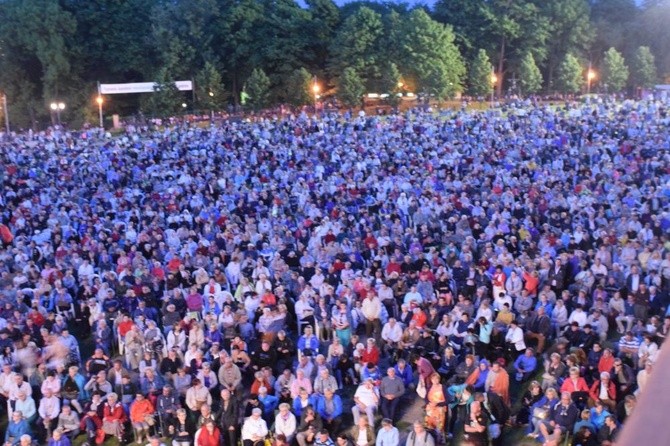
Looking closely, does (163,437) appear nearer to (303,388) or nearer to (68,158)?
(303,388)

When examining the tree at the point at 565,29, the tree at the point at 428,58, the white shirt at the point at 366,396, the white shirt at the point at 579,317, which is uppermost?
the tree at the point at 565,29

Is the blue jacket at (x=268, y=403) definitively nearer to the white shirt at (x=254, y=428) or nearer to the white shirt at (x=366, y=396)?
the white shirt at (x=254, y=428)

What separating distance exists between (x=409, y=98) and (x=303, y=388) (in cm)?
4605

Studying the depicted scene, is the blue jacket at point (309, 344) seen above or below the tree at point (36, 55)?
below

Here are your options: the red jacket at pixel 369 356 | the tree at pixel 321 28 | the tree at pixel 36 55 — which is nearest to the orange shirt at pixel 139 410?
the red jacket at pixel 369 356

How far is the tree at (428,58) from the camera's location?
48.8 m

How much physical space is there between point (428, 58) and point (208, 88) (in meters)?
15.3

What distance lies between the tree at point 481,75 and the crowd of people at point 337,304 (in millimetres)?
33653

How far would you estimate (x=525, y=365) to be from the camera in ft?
30.2

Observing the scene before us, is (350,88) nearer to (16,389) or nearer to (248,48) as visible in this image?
(248,48)

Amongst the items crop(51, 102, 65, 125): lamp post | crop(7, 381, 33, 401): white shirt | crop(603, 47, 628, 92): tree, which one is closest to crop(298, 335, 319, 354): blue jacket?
crop(7, 381, 33, 401): white shirt

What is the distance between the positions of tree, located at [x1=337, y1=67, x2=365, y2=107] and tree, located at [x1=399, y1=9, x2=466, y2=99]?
4410mm

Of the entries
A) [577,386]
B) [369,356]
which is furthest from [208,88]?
[577,386]

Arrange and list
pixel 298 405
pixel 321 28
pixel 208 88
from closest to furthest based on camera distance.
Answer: pixel 298 405 → pixel 208 88 → pixel 321 28
